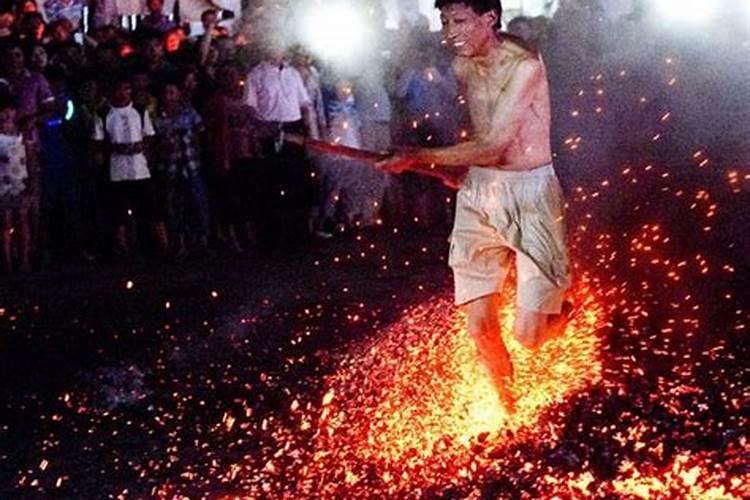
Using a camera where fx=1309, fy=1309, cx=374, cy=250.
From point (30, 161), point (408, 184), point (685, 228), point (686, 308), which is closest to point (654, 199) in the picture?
point (685, 228)

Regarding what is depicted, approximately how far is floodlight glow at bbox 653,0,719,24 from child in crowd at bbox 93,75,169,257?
9.69 metres

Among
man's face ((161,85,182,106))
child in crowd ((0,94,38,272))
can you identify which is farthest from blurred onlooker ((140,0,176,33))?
child in crowd ((0,94,38,272))

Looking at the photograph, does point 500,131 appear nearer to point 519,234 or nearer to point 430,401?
point 519,234

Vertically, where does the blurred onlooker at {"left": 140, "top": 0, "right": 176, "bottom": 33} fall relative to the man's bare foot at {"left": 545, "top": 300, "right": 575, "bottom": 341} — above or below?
above

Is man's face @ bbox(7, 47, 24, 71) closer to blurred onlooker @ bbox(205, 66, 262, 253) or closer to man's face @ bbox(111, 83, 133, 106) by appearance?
man's face @ bbox(111, 83, 133, 106)

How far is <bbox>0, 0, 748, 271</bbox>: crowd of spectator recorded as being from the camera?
10.0 m

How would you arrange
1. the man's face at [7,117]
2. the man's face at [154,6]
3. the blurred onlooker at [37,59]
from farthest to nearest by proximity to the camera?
1. the man's face at [154,6]
2. the blurred onlooker at [37,59]
3. the man's face at [7,117]

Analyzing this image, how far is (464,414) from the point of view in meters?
5.97

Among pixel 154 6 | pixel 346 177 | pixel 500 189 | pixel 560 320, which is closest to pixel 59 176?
pixel 154 6

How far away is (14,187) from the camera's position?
9797 mm

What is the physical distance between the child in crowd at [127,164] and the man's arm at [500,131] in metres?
5.13

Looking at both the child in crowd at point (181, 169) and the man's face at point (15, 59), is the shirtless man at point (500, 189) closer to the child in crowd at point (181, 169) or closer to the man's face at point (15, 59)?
the child in crowd at point (181, 169)

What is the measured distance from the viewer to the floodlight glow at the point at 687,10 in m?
17.9

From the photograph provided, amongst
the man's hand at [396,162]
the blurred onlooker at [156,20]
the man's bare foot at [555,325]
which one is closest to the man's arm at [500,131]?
the man's hand at [396,162]
